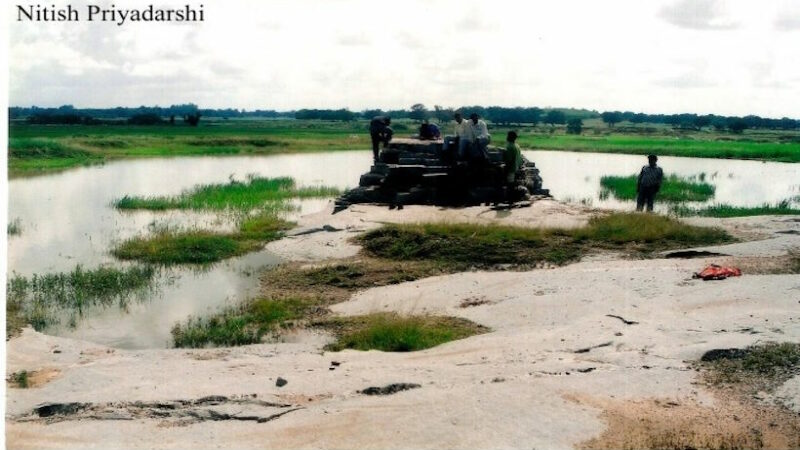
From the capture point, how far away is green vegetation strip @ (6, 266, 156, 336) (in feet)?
27.6

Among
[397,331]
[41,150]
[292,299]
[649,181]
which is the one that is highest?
[649,181]

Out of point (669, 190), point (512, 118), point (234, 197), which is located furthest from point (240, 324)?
point (512, 118)

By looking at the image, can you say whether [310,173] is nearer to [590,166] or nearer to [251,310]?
[590,166]

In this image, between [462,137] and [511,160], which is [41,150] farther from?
[511,160]

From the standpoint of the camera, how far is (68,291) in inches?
372

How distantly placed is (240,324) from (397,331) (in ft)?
6.44

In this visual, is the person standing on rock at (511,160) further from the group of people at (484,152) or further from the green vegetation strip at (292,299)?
the green vegetation strip at (292,299)

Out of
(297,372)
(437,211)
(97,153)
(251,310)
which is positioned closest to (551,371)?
(297,372)

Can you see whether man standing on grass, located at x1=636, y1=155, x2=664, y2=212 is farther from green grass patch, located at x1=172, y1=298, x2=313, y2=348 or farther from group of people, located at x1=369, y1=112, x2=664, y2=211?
green grass patch, located at x1=172, y1=298, x2=313, y2=348

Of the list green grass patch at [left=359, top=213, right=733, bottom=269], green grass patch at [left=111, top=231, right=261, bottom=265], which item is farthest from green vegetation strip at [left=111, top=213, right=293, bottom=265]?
green grass patch at [left=359, top=213, right=733, bottom=269]

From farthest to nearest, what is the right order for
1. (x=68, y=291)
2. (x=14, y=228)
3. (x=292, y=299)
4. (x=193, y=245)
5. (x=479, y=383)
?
1. (x=14, y=228)
2. (x=193, y=245)
3. (x=68, y=291)
4. (x=292, y=299)
5. (x=479, y=383)

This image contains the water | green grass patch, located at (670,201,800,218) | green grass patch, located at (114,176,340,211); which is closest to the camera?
the water

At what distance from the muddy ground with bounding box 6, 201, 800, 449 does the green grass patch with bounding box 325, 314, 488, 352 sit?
25 centimetres

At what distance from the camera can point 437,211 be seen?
13422 millimetres
